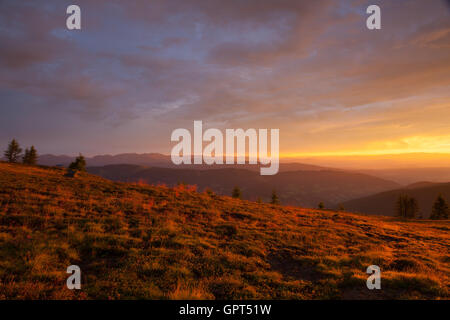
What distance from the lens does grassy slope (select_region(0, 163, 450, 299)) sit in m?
6.01

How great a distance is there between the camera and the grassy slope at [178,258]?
601 centimetres

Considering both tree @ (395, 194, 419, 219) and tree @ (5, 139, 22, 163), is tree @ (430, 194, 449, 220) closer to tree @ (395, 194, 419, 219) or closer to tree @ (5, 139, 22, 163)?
tree @ (395, 194, 419, 219)

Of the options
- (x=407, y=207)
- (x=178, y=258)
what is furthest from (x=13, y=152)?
(x=407, y=207)

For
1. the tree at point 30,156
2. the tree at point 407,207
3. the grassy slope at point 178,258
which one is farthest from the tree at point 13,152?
the tree at point 407,207

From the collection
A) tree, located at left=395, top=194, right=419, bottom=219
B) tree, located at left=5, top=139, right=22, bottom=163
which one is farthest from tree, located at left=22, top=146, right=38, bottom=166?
tree, located at left=395, top=194, right=419, bottom=219

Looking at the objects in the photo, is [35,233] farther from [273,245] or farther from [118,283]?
[273,245]

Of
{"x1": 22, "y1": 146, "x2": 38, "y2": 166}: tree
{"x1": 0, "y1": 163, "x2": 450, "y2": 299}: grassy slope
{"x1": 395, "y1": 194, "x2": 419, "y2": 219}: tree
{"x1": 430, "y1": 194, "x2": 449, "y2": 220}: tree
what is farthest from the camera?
{"x1": 22, "y1": 146, "x2": 38, "y2": 166}: tree

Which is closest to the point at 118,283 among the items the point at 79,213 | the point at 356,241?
the point at 79,213

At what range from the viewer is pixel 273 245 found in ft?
36.2

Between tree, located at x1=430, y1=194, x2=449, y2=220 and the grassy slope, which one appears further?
tree, located at x1=430, y1=194, x2=449, y2=220

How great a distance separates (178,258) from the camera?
8023 millimetres

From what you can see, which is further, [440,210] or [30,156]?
[30,156]

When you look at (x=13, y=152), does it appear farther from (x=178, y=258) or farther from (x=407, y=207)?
(x=407, y=207)
